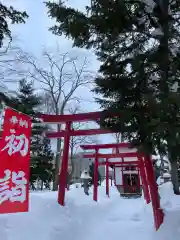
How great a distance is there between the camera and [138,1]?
21.0ft

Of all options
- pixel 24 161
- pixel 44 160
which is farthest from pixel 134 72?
pixel 44 160

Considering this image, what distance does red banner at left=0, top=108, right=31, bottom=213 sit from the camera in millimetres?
4961

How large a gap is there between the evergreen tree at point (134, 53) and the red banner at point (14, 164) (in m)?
2.19

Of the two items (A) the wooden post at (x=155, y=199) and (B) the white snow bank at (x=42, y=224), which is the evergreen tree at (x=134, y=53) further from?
(B) the white snow bank at (x=42, y=224)

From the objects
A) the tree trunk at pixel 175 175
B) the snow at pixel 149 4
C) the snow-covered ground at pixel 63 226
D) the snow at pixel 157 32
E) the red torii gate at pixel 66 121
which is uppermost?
the snow at pixel 149 4

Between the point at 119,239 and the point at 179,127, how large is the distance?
4.45 meters

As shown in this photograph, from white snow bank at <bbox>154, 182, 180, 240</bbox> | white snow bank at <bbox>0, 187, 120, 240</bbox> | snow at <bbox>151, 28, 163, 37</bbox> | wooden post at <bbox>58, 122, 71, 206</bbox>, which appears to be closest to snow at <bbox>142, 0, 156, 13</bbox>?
snow at <bbox>151, 28, 163, 37</bbox>

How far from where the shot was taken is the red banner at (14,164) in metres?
4.96

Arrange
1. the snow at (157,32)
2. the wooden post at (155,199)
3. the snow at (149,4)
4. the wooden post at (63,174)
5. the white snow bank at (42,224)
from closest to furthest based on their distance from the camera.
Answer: the white snow bank at (42,224)
the snow at (157,32)
the snow at (149,4)
the wooden post at (155,199)
the wooden post at (63,174)

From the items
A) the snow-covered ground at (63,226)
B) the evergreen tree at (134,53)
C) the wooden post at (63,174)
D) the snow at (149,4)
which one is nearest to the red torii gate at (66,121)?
the wooden post at (63,174)

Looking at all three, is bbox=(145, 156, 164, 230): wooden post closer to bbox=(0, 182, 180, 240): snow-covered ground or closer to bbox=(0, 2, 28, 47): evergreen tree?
bbox=(0, 182, 180, 240): snow-covered ground

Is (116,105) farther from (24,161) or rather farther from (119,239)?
(119,239)

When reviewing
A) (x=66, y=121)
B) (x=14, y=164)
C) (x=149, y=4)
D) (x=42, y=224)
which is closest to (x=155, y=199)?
(x=42, y=224)

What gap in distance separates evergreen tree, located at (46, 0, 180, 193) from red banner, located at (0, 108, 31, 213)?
7.20 ft
